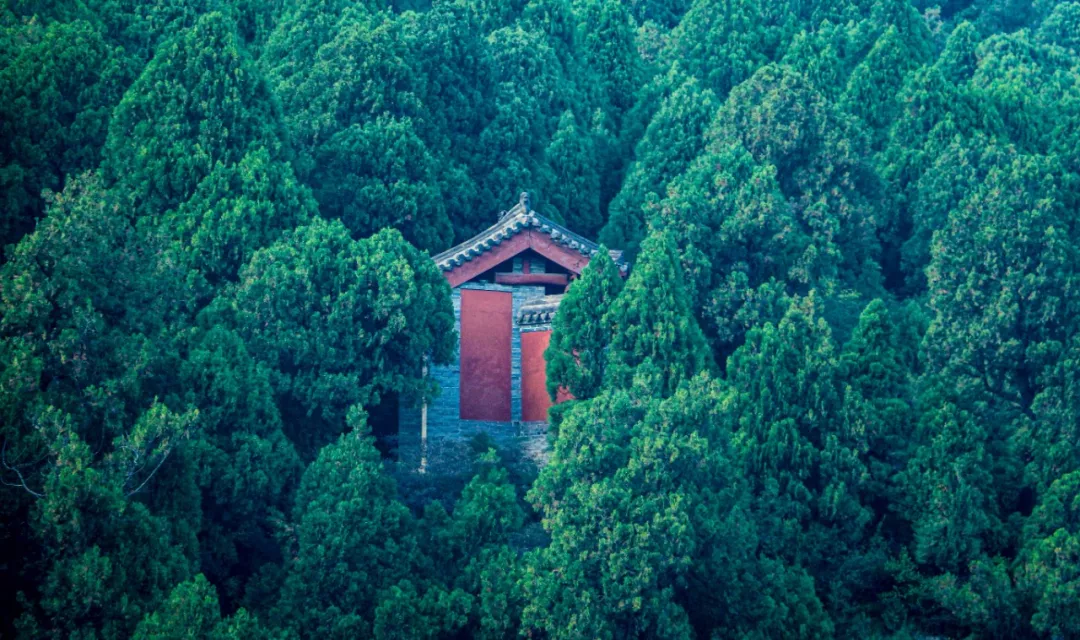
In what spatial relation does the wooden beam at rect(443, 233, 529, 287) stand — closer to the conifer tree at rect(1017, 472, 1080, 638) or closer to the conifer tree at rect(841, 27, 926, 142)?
the conifer tree at rect(841, 27, 926, 142)

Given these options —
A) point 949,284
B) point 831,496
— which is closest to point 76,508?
point 831,496

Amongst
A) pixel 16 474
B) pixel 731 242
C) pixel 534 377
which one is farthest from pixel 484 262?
pixel 16 474

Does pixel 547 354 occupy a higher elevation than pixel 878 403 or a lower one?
higher

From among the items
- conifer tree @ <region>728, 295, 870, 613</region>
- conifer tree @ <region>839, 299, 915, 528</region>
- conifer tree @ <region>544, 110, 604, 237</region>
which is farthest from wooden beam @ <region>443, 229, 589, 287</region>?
conifer tree @ <region>839, 299, 915, 528</region>

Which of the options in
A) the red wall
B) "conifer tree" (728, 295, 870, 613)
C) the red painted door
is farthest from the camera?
the red painted door

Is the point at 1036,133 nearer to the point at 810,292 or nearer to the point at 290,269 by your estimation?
the point at 810,292

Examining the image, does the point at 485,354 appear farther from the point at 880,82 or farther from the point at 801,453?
the point at 880,82
